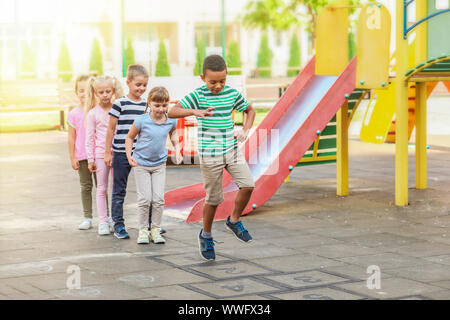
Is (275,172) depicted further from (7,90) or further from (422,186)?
(7,90)

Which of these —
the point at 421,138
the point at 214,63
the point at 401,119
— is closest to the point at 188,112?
the point at 214,63

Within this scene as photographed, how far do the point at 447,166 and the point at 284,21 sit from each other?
77.2ft

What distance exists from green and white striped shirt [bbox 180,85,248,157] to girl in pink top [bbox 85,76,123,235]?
1.29m

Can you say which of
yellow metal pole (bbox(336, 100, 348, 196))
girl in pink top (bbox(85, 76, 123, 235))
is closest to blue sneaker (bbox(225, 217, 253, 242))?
girl in pink top (bbox(85, 76, 123, 235))

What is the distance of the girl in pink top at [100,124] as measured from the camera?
Result: 7918 millimetres

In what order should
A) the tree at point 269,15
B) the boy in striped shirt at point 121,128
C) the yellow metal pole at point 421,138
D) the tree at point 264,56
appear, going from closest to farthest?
the boy in striped shirt at point 121,128, the yellow metal pole at point 421,138, the tree at point 269,15, the tree at point 264,56

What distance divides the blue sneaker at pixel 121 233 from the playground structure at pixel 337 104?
0.93 m

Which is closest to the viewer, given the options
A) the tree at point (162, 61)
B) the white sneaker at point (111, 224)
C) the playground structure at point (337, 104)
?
the white sneaker at point (111, 224)

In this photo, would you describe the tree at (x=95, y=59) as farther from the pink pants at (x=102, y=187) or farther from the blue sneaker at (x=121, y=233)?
the blue sneaker at (x=121, y=233)

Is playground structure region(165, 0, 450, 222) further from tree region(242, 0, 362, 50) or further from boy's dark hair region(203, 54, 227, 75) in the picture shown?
tree region(242, 0, 362, 50)

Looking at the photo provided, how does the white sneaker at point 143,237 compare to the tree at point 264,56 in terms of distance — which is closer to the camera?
the white sneaker at point 143,237

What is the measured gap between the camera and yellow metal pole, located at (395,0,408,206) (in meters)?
9.30

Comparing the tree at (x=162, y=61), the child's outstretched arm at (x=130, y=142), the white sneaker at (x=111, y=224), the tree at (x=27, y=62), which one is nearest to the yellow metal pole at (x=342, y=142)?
the white sneaker at (x=111, y=224)

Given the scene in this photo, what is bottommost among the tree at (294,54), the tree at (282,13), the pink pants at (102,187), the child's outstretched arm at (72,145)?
the pink pants at (102,187)
